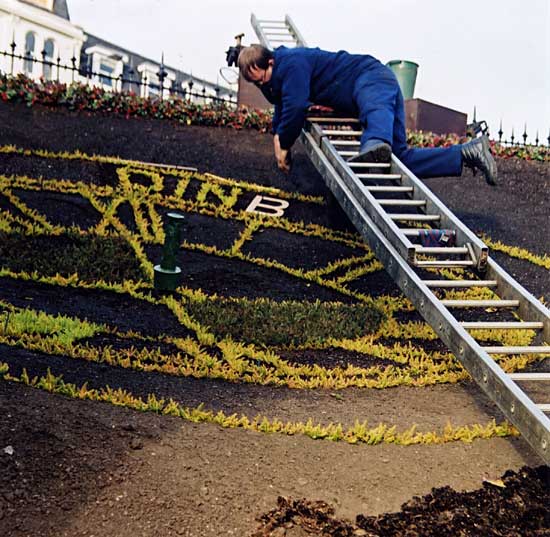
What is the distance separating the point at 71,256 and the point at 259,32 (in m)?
4.35

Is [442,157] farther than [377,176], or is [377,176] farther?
[442,157]

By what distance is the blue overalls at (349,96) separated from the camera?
604 cm

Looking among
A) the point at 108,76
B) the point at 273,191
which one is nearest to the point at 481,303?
the point at 273,191

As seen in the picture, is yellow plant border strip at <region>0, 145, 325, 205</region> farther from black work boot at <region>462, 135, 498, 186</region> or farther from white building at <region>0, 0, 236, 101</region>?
white building at <region>0, 0, 236, 101</region>

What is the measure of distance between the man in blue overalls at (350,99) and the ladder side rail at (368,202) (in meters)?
0.24

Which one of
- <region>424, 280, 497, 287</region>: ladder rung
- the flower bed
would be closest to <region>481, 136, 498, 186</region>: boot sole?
<region>424, 280, 497, 287</region>: ladder rung

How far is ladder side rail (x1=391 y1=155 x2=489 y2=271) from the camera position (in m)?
4.72

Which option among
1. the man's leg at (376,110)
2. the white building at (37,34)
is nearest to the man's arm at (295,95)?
the man's leg at (376,110)

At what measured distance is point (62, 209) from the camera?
772cm

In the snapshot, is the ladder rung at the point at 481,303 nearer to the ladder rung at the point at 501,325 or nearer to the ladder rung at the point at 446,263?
the ladder rung at the point at 501,325

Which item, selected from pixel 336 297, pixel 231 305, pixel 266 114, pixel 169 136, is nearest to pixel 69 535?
pixel 231 305

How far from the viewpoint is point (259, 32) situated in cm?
895

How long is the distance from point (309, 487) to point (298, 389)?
128cm

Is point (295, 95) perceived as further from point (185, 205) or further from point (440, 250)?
point (185, 205)
